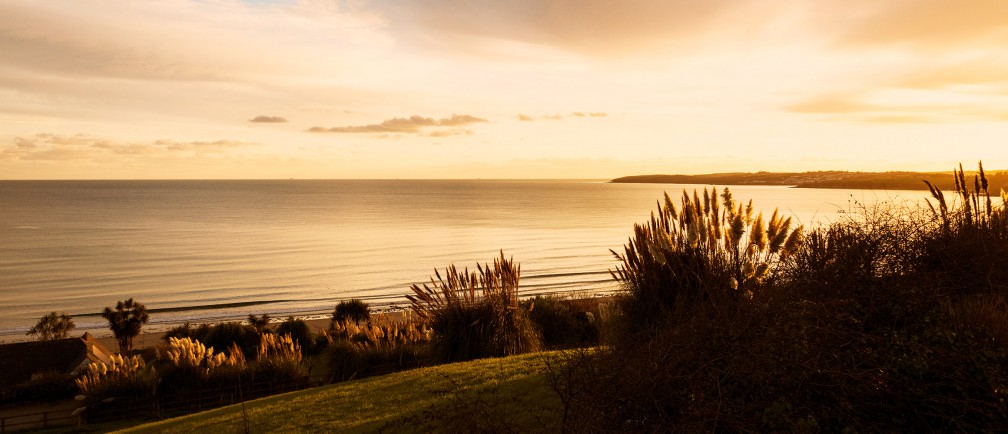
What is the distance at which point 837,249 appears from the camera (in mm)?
6805

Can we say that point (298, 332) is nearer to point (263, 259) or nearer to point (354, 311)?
point (354, 311)

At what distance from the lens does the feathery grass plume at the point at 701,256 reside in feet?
25.5

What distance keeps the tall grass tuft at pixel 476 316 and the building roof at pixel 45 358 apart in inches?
530

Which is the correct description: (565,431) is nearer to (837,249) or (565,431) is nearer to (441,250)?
(837,249)

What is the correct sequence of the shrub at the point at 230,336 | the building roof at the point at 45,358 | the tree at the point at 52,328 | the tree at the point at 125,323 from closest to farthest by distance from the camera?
the building roof at the point at 45,358 → the shrub at the point at 230,336 → the tree at the point at 125,323 → the tree at the point at 52,328

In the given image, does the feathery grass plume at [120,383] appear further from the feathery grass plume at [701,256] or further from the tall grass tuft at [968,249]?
the tall grass tuft at [968,249]

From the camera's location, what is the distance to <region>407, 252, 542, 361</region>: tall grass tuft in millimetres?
11719

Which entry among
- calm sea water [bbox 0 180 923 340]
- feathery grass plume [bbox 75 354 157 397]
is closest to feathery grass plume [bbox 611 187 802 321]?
calm sea water [bbox 0 180 923 340]

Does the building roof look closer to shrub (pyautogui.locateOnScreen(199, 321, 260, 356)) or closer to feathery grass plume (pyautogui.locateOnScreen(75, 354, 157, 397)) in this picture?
shrub (pyautogui.locateOnScreen(199, 321, 260, 356))

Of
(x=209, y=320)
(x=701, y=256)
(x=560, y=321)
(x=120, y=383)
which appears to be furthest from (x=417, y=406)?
(x=209, y=320)

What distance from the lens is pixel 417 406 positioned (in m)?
7.51

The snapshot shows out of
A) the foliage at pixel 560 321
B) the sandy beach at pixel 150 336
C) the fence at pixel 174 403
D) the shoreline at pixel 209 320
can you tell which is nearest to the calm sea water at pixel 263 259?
the shoreline at pixel 209 320

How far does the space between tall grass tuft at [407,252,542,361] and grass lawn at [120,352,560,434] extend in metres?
1.44

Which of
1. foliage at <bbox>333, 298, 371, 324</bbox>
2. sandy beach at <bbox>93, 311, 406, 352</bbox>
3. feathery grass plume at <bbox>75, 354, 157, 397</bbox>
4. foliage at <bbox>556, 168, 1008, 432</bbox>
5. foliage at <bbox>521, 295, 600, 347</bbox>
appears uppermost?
foliage at <bbox>556, 168, 1008, 432</bbox>
